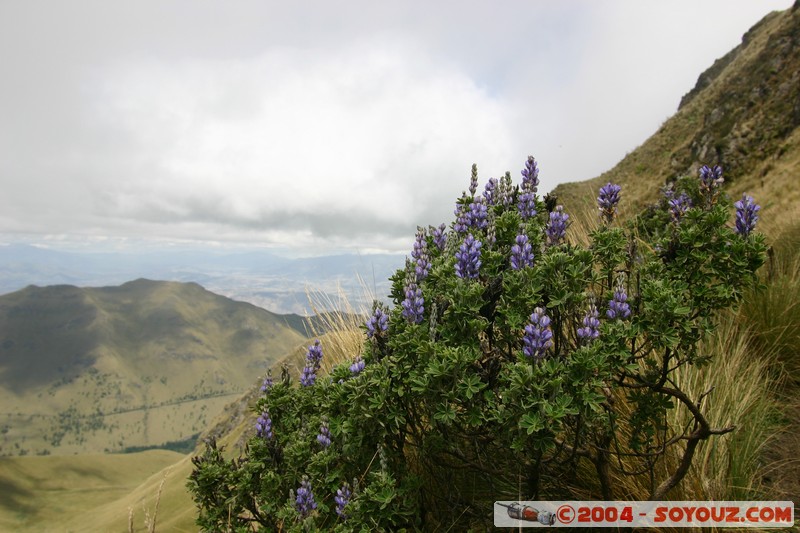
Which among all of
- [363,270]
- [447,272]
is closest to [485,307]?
[447,272]

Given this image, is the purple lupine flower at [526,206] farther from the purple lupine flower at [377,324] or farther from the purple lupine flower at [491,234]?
the purple lupine flower at [377,324]

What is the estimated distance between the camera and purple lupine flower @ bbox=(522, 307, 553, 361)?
269cm

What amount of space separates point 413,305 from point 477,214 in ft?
3.54

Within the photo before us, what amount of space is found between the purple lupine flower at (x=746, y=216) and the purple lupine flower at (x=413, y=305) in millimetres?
2257

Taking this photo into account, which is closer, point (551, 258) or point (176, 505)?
point (551, 258)

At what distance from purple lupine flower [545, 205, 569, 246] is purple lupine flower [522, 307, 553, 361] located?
Result: 3.20 feet

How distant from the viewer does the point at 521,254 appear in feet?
10.1

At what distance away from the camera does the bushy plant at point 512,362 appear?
2744 millimetres

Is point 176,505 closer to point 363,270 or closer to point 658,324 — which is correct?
point 363,270

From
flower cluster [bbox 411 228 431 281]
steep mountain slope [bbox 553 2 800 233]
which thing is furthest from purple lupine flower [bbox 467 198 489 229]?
steep mountain slope [bbox 553 2 800 233]

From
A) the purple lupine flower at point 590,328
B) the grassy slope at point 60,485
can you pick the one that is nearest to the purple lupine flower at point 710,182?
the purple lupine flower at point 590,328

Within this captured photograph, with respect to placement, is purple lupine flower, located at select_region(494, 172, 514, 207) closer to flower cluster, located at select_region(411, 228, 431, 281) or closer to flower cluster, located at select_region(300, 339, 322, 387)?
flower cluster, located at select_region(411, 228, 431, 281)

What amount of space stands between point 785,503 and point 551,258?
324 cm

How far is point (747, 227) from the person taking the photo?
3.22m
